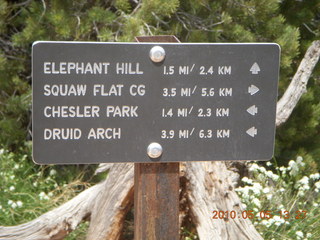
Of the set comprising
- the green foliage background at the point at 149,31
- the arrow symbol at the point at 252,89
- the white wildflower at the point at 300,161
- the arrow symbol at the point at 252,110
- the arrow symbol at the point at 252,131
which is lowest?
the arrow symbol at the point at 252,131

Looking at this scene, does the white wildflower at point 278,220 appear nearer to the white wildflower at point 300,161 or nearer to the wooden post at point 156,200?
the white wildflower at point 300,161

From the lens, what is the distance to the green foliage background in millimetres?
3941

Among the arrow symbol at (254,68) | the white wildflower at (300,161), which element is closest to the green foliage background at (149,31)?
the white wildflower at (300,161)

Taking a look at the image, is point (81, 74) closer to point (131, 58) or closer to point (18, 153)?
point (131, 58)

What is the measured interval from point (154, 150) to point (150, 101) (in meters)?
0.18

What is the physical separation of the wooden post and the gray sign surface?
0.11m

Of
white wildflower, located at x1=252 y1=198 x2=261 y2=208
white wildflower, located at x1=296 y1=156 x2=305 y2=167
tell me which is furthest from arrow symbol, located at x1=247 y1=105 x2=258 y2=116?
white wildflower, located at x1=296 y1=156 x2=305 y2=167

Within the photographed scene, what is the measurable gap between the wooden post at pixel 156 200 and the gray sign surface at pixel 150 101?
0.11m

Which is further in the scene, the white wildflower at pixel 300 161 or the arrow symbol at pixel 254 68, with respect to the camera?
the white wildflower at pixel 300 161

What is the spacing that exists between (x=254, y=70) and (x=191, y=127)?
0.33m

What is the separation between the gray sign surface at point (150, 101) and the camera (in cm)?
200

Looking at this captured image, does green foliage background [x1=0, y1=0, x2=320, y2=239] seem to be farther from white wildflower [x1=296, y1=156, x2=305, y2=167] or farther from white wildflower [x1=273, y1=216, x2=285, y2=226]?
white wildflower [x1=273, y1=216, x2=285, y2=226]

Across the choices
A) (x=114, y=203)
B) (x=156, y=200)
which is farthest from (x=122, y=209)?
(x=156, y=200)

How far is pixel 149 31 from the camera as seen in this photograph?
383 centimetres
